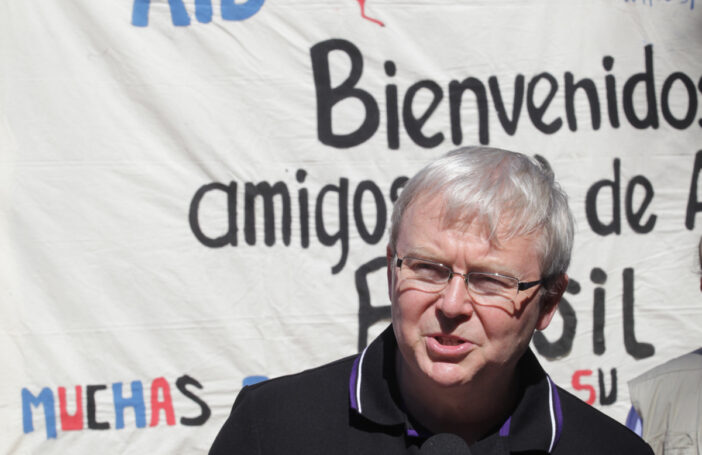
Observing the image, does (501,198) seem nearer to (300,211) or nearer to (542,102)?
(300,211)

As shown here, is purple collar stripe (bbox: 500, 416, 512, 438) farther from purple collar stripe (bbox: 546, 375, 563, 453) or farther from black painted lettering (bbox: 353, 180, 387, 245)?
black painted lettering (bbox: 353, 180, 387, 245)

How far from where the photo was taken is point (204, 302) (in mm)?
2354

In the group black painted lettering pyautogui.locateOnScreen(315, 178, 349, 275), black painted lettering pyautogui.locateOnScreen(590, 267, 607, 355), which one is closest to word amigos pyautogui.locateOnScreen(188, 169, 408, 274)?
black painted lettering pyautogui.locateOnScreen(315, 178, 349, 275)

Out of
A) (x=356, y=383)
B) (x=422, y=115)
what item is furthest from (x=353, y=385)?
(x=422, y=115)

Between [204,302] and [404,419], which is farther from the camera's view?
[204,302]

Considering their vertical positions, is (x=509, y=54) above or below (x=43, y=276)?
above

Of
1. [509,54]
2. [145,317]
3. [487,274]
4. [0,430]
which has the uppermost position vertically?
[509,54]

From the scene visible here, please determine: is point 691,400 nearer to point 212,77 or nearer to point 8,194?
point 212,77

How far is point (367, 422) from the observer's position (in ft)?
3.93

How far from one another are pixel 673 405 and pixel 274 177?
54.1 inches

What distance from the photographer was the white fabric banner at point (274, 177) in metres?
2.27

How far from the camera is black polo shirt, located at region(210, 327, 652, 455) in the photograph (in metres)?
1.18

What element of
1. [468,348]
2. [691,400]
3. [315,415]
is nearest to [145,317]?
[315,415]

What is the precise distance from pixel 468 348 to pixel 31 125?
67.2 inches
